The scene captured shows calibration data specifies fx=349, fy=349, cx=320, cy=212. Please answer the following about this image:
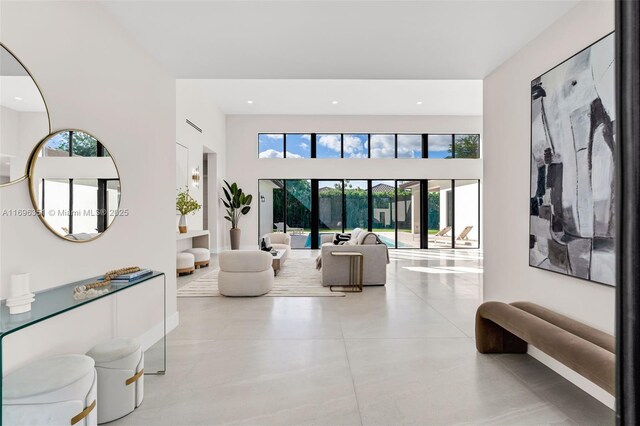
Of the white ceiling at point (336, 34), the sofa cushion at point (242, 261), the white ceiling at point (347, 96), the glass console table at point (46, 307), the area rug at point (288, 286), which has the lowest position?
the area rug at point (288, 286)

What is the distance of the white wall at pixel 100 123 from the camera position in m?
1.88

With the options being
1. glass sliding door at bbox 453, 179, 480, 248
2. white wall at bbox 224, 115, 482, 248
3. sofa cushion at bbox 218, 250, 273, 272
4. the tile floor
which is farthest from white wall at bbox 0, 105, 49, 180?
glass sliding door at bbox 453, 179, 480, 248

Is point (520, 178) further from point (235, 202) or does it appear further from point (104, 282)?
point (235, 202)

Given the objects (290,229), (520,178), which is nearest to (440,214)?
(290,229)

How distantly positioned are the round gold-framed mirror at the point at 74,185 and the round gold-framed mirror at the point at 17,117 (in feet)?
0.18

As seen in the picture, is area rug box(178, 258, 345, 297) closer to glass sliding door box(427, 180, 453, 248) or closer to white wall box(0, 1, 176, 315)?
white wall box(0, 1, 176, 315)

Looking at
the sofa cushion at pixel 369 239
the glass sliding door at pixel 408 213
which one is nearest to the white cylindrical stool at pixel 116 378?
the sofa cushion at pixel 369 239

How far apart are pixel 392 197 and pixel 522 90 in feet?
25.6

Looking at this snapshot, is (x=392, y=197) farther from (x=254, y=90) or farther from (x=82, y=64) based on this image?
(x=82, y=64)

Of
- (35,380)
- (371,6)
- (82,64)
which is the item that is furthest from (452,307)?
(82,64)

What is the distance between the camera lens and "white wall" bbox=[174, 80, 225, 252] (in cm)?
727

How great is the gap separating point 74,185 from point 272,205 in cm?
834

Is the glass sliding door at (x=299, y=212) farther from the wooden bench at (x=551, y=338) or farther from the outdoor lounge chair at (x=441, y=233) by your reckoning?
the wooden bench at (x=551, y=338)

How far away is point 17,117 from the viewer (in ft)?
6.15
